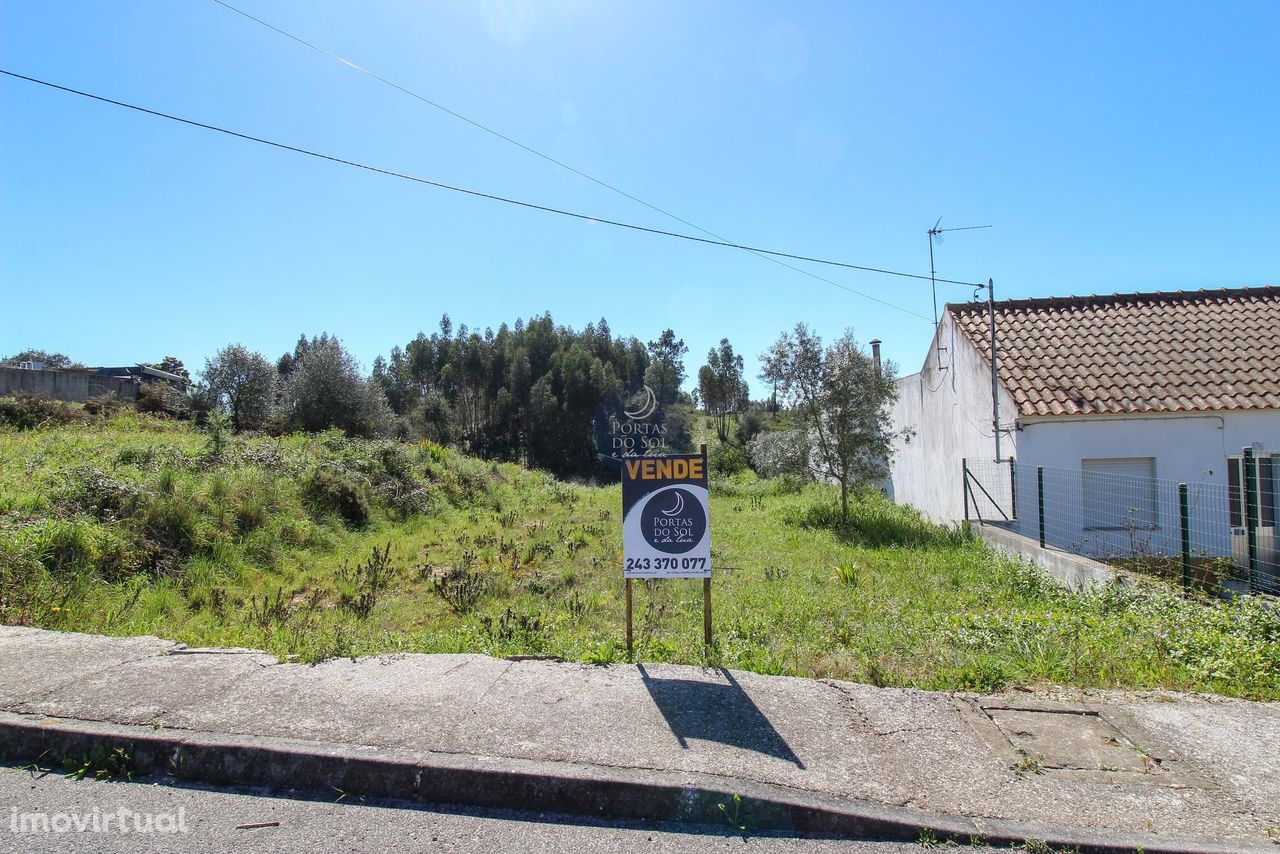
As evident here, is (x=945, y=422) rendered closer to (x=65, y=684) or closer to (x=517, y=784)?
(x=517, y=784)

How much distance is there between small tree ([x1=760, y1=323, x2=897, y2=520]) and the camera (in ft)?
49.7

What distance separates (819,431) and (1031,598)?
7.73 m

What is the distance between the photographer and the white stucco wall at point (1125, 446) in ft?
36.5

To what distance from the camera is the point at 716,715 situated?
3932mm

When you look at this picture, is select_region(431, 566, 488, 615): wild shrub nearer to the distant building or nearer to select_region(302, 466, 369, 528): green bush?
select_region(302, 466, 369, 528): green bush

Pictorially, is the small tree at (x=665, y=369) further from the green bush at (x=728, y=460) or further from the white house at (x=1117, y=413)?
the white house at (x=1117, y=413)

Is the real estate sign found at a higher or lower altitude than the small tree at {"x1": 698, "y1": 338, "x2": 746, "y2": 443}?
lower

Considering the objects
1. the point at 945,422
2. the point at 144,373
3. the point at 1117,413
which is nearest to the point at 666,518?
the point at 1117,413

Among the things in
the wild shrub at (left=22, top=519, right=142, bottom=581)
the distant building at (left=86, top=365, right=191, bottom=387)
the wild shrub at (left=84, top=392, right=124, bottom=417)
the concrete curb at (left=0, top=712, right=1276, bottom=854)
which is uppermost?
the distant building at (left=86, top=365, right=191, bottom=387)

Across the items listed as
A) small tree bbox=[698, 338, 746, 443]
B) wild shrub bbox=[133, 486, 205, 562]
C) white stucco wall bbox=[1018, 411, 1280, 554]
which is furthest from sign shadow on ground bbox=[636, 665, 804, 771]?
small tree bbox=[698, 338, 746, 443]

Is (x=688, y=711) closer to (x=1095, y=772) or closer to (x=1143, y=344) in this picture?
(x=1095, y=772)

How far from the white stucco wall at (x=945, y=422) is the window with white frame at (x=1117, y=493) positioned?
1.44 metres

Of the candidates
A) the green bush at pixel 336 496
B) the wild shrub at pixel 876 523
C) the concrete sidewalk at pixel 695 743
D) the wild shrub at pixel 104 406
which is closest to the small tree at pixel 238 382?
the wild shrub at pixel 104 406

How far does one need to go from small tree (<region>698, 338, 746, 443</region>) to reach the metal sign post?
154 ft
